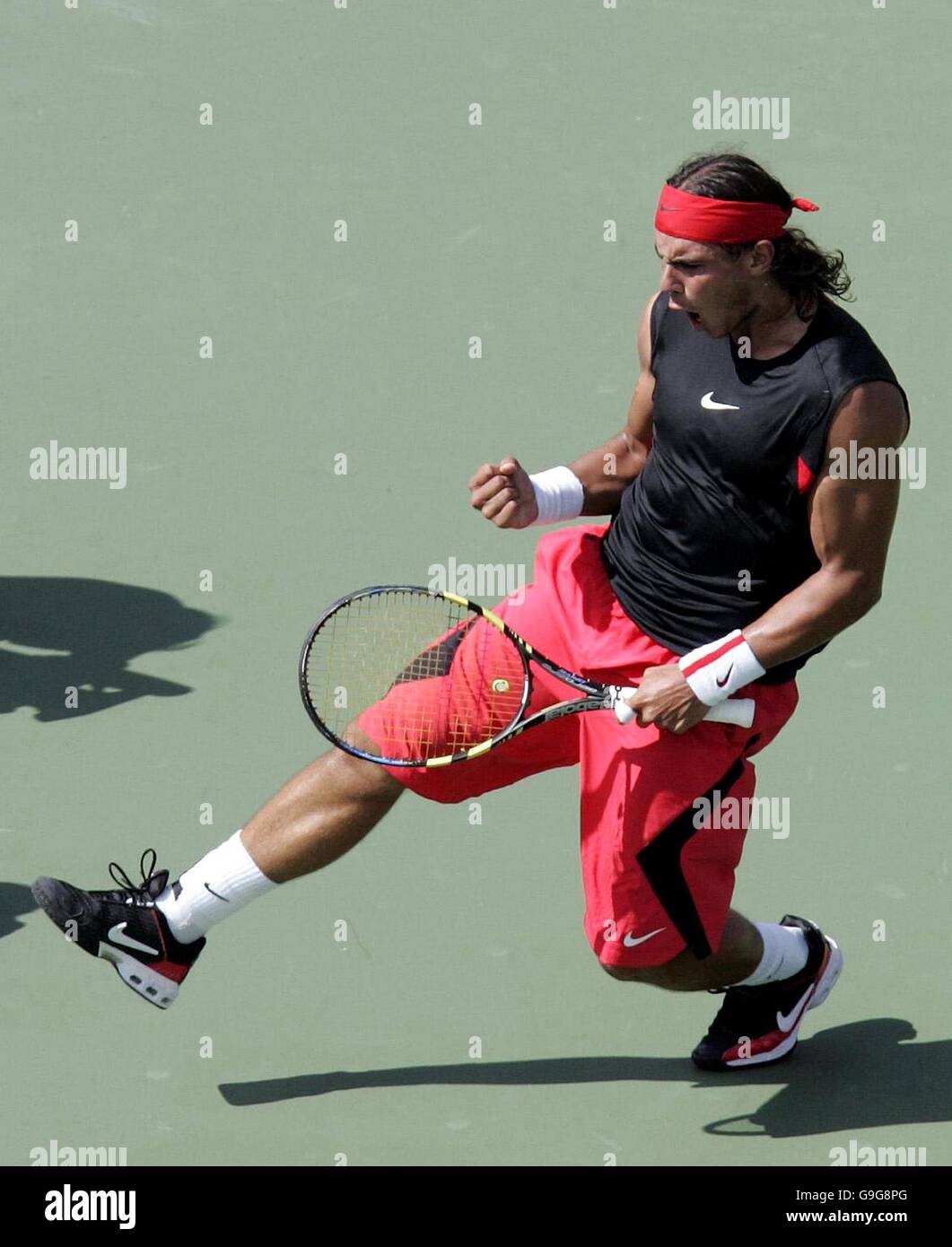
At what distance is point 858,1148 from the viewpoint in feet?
16.2

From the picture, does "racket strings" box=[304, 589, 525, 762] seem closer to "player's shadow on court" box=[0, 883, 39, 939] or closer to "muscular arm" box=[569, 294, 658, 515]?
"muscular arm" box=[569, 294, 658, 515]

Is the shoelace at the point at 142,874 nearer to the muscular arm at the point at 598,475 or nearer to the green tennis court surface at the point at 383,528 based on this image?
the green tennis court surface at the point at 383,528

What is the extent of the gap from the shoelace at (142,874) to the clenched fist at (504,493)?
3.86 feet

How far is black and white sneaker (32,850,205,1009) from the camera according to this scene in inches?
204

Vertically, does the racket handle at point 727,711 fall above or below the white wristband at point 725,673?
below

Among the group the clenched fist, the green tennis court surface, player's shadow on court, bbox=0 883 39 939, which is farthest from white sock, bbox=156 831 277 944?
the clenched fist

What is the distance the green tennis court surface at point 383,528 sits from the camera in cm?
516

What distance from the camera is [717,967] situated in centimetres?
514

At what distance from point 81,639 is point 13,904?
1.38 meters

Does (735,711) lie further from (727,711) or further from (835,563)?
(835,563)

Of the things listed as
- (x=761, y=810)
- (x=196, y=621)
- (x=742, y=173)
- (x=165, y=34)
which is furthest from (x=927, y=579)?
(x=165, y=34)

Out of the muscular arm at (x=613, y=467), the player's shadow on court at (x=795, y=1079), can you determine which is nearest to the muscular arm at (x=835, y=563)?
the muscular arm at (x=613, y=467)

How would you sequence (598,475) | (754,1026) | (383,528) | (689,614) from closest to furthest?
(689,614) → (754,1026) → (598,475) → (383,528)

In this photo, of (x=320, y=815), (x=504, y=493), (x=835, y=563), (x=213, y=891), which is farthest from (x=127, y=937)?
(x=835, y=563)
